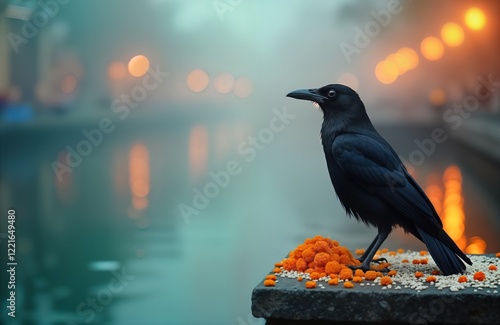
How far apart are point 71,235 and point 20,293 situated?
113 inches

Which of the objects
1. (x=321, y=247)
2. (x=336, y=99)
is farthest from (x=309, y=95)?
(x=321, y=247)

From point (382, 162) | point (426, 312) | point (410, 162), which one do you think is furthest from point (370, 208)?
point (410, 162)

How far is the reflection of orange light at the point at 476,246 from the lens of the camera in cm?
707

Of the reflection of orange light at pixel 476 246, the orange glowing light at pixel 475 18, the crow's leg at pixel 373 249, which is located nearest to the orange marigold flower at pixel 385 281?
the crow's leg at pixel 373 249

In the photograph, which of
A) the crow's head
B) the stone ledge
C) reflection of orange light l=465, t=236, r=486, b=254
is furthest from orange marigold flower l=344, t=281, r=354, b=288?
reflection of orange light l=465, t=236, r=486, b=254

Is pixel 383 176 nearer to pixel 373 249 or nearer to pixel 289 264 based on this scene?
pixel 373 249

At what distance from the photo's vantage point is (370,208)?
146 inches

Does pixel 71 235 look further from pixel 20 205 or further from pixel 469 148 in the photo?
pixel 469 148

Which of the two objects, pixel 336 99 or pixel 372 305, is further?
pixel 336 99

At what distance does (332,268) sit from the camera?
3598mm

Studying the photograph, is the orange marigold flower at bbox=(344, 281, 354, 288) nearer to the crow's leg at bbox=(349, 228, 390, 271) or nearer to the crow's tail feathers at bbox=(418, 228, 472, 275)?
the crow's leg at bbox=(349, 228, 390, 271)

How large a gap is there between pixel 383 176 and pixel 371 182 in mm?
72

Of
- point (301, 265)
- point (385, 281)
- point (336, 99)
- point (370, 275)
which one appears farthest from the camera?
point (336, 99)

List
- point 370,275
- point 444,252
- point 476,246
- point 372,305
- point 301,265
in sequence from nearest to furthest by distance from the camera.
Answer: point 372,305
point 370,275
point 444,252
point 301,265
point 476,246
